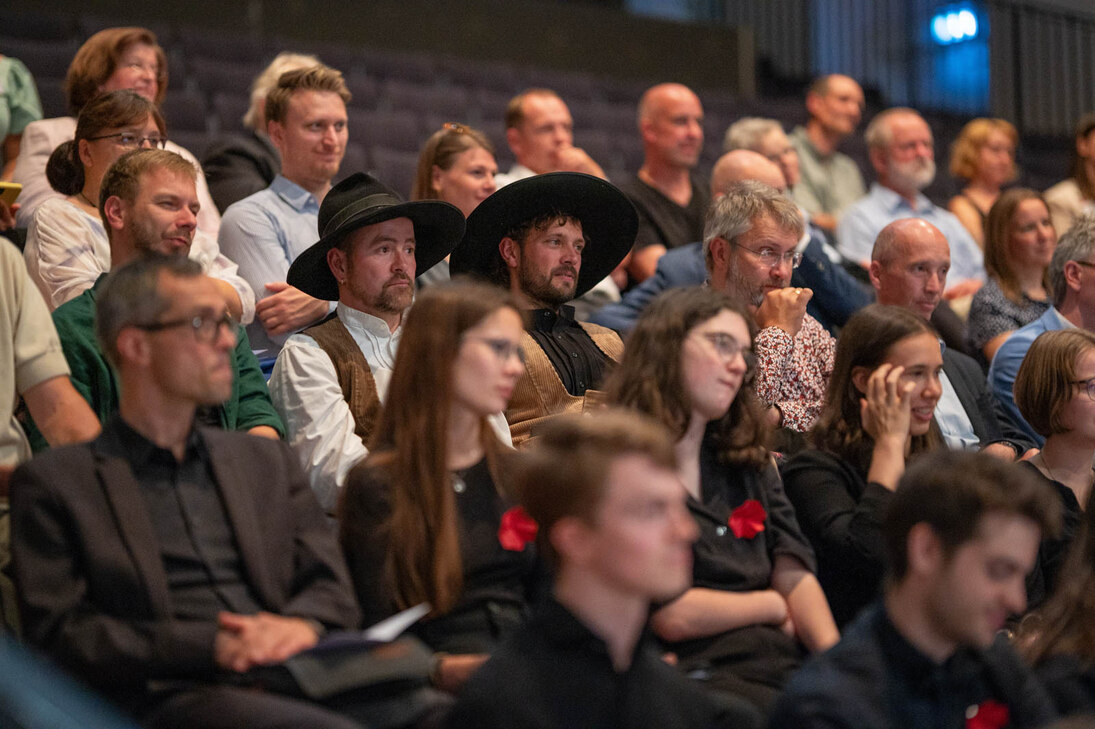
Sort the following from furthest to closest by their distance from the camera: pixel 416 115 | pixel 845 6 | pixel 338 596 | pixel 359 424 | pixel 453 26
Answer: pixel 845 6
pixel 453 26
pixel 416 115
pixel 359 424
pixel 338 596

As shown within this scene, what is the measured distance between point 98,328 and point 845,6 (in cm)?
757

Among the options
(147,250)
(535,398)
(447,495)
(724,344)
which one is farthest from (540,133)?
(447,495)

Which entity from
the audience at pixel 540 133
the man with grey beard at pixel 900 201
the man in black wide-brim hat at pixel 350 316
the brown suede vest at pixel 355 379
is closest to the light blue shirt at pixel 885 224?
the man with grey beard at pixel 900 201

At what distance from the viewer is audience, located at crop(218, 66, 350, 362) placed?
3.34 meters

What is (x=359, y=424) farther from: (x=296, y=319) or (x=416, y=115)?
(x=416, y=115)

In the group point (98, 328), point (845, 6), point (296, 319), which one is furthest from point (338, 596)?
point (845, 6)

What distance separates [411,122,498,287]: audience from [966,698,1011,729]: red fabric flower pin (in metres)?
2.48

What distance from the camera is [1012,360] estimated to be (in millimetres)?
3758

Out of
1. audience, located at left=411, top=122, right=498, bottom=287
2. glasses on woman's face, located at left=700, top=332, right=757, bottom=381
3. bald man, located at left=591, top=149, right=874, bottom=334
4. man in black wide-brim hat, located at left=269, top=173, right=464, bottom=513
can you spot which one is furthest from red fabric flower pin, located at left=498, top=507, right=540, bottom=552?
audience, located at left=411, top=122, right=498, bottom=287

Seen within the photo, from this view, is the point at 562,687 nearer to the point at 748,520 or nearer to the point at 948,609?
the point at 948,609

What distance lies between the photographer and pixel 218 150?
4.41m

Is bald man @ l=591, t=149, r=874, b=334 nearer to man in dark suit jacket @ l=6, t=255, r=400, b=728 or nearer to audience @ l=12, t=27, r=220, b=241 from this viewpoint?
audience @ l=12, t=27, r=220, b=241

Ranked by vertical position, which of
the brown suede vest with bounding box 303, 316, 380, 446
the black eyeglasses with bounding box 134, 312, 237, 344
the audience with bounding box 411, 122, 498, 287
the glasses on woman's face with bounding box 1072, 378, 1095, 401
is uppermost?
the audience with bounding box 411, 122, 498, 287

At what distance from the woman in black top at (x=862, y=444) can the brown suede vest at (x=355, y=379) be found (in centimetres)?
94
